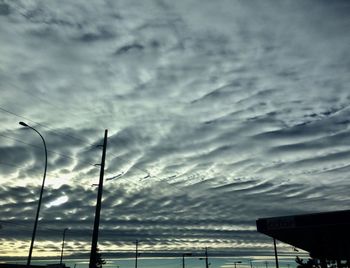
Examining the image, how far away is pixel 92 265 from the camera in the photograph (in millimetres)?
19578

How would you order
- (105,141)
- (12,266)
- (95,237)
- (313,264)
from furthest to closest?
(313,264) < (12,266) < (105,141) < (95,237)

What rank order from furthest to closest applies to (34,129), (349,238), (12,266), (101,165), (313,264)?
1. (313,264)
2. (349,238)
3. (34,129)
4. (12,266)
5. (101,165)

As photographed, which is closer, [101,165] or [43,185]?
[101,165]

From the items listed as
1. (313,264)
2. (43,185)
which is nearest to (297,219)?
(43,185)

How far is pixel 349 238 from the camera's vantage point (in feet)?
110

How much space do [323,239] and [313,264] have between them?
19546 millimetres

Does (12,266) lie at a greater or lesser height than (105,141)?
lesser

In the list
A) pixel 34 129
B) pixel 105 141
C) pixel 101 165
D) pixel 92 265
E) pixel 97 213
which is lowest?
pixel 92 265

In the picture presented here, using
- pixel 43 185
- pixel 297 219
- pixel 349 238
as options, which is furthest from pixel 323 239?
pixel 43 185

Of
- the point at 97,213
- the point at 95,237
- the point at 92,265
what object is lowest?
the point at 92,265

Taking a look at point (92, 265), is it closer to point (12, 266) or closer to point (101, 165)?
point (101, 165)

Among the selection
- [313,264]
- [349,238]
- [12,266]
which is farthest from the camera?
[313,264]

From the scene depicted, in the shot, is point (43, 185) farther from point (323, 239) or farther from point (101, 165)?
point (323, 239)

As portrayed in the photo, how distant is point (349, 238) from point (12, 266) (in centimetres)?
3122
